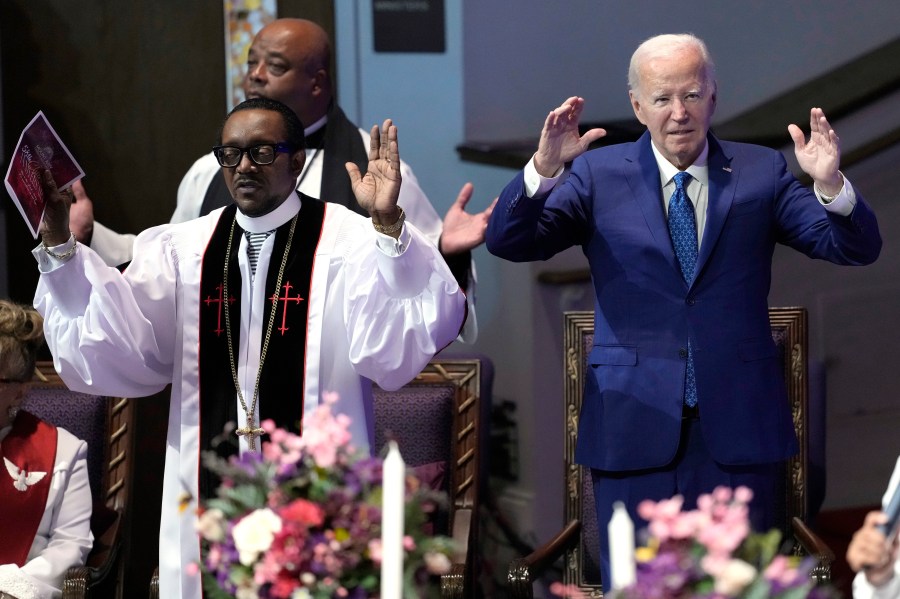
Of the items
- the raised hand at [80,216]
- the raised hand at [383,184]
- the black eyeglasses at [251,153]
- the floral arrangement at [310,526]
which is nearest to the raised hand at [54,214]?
the black eyeglasses at [251,153]

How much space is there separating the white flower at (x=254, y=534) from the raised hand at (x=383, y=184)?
1.14 m

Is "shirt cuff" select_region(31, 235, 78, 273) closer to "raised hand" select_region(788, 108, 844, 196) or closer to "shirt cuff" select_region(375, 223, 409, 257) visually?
"shirt cuff" select_region(375, 223, 409, 257)

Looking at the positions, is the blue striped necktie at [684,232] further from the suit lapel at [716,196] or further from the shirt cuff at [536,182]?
the shirt cuff at [536,182]

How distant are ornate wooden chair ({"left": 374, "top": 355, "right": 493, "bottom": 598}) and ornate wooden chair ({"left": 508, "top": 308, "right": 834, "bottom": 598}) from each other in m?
0.27

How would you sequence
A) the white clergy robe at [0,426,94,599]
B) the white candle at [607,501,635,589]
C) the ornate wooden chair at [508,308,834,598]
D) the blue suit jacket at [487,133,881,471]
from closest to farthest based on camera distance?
the white candle at [607,501,635,589] → the blue suit jacket at [487,133,881,471] → the white clergy robe at [0,426,94,599] → the ornate wooden chair at [508,308,834,598]

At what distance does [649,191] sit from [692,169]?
121 millimetres

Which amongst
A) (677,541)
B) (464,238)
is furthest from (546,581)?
(677,541)

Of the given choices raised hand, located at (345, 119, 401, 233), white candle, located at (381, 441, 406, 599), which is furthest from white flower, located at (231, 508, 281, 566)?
raised hand, located at (345, 119, 401, 233)

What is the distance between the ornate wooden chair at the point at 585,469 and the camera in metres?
3.84

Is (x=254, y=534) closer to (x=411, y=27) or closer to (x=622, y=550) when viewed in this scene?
(x=622, y=550)

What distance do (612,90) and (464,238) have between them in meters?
1.60

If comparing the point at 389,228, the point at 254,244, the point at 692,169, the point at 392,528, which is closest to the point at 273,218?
the point at 254,244

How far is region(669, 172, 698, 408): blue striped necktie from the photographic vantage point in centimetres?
321

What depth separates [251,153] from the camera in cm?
319
